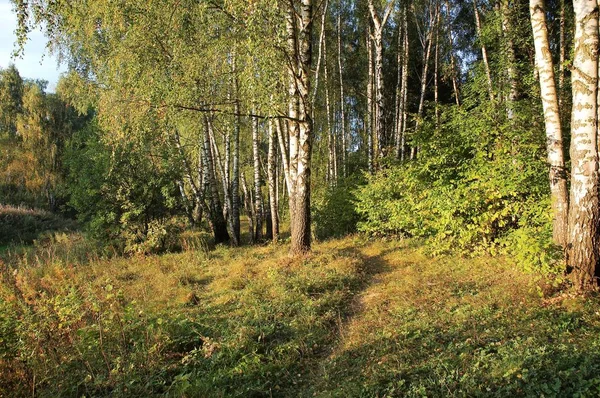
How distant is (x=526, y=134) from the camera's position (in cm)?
579

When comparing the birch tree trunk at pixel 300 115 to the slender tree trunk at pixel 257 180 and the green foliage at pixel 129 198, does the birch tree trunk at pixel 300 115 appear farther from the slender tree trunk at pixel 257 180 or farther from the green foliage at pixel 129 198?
the green foliage at pixel 129 198

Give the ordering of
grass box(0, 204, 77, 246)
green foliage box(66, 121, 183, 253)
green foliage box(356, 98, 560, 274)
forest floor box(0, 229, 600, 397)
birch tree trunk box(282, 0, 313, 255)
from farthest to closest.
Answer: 1. grass box(0, 204, 77, 246)
2. green foliage box(66, 121, 183, 253)
3. birch tree trunk box(282, 0, 313, 255)
4. green foliage box(356, 98, 560, 274)
5. forest floor box(0, 229, 600, 397)

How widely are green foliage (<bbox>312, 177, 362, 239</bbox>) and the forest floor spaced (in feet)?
18.1

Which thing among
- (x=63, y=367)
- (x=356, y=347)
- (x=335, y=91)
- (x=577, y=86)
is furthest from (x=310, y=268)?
(x=335, y=91)

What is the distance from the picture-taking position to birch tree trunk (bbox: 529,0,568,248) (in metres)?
4.62

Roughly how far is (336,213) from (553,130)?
753cm

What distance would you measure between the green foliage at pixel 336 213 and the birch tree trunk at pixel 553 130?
677cm

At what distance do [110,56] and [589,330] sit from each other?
38.9 feet

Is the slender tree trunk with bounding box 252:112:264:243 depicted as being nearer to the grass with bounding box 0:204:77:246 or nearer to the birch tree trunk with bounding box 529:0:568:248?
the birch tree trunk with bounding box 529:0:568:248

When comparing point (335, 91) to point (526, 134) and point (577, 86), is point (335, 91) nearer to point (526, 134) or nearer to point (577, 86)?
point (526, 134)

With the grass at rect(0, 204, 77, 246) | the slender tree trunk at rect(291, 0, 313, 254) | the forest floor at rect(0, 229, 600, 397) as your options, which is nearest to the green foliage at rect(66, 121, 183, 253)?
the forest floor at rect(0, 229, 600, 397)

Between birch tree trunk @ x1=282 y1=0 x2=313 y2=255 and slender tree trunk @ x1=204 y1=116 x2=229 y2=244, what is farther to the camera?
slender tree trunk @ x1=204 y1=116 x2=229 y2=244

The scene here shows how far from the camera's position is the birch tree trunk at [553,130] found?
462 cm

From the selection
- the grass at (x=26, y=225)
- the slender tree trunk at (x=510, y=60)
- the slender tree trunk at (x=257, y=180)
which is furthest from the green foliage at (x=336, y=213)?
the grass at (x=26, y=225)
